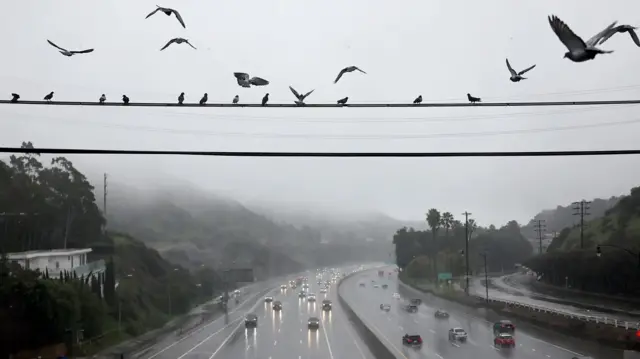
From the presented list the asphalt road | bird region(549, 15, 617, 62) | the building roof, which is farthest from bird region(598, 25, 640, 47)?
the building roof

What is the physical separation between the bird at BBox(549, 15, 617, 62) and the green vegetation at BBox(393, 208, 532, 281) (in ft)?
357

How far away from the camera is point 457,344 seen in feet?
151

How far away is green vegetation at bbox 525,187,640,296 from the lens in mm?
63531

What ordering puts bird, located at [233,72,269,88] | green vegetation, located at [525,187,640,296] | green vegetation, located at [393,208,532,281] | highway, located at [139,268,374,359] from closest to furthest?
bird, located at [233,72,269,88] < highway, located at [139,268,374,359] < green vegetation, located at [525,187,640,296] < green vegetation, located at [393,208,532,281]

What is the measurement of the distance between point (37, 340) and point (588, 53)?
43813 millimetres

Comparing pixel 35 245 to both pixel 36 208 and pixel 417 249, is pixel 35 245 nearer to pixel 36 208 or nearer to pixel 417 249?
pixel 36 208

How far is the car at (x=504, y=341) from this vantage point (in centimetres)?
4281

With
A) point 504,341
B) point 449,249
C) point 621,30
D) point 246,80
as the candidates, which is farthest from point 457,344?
point 449,249

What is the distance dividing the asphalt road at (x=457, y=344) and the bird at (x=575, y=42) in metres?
28.9

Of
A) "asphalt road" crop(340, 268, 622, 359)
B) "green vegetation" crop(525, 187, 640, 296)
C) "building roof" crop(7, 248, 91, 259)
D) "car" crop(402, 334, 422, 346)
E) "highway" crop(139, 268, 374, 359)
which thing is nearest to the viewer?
"asphalt road" crop(340, 268, 622, 359)

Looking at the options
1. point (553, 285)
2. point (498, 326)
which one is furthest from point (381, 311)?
point (498, 326)

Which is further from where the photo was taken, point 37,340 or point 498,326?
point 498,326

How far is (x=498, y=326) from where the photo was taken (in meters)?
48.1

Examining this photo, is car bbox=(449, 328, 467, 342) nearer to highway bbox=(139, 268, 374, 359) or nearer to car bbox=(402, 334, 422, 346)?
car bbox=(402, 334, 422, 346)
